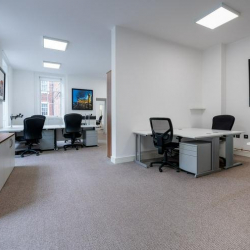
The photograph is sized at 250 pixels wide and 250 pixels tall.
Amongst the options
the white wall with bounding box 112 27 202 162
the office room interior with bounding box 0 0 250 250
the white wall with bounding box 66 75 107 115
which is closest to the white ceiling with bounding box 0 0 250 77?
the office room interior with bounding box 0 0 250 250

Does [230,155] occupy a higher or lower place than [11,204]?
higher

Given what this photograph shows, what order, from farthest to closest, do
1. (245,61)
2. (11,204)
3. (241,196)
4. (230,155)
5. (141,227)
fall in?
(245,61) → (230,155) → (241,196) → (11,204) → (141,227)

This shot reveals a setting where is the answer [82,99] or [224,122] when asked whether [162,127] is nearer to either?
[224,122]

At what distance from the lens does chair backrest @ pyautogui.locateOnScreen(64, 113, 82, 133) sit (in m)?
5.16

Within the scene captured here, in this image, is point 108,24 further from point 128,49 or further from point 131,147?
point 131,147

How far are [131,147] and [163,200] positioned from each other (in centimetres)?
189

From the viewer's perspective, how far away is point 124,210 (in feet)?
6.33

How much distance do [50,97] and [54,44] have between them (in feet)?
11.6

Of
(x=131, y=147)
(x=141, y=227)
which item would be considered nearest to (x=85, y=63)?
(x=131, y=147)

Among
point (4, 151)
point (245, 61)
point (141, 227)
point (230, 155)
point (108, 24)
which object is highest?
point (108, 24)

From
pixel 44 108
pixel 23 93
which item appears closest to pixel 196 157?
Answer: pixel 44 108

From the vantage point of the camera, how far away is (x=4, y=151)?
2.70 metres

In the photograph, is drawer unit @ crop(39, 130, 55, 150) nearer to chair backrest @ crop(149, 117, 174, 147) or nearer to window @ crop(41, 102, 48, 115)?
window @ crop(41, 102, 48, 115)

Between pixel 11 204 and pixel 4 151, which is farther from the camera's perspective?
pixel 4 151
